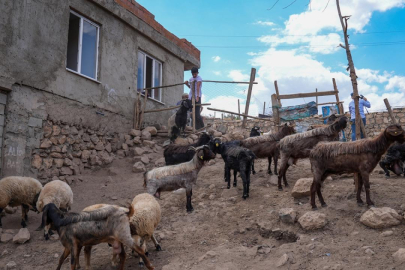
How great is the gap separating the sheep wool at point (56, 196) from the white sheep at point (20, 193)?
47 cm

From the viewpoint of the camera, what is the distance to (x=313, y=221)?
514cm

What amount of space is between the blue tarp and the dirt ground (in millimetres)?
2582

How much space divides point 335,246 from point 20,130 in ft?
23.9

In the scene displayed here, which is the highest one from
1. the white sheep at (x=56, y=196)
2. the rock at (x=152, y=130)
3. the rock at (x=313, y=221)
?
the rock at (x=152, y=130)

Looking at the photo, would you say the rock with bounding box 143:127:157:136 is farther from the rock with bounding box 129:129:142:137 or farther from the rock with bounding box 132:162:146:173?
the rock with bounding box 132:162:146:173

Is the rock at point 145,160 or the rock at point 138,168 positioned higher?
the rock at point 145,160

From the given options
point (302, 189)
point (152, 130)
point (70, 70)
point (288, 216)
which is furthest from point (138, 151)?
point (288, 216)

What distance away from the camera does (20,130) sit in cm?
796

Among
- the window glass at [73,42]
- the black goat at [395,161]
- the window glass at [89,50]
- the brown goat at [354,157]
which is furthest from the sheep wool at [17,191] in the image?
the black goat at [395,161]

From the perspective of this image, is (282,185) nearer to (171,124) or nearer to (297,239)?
(297,239)

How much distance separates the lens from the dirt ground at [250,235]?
443cm

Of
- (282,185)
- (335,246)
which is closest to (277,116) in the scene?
(282,185)

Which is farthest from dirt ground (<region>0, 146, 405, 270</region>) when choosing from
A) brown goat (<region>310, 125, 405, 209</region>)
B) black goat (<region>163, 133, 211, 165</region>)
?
black goat (<region>163, 133, 211, 165</region>)

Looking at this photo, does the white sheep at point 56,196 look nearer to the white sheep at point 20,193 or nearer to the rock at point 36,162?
the white sheep at point 20,193
